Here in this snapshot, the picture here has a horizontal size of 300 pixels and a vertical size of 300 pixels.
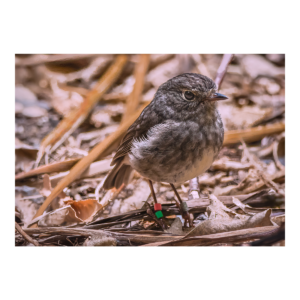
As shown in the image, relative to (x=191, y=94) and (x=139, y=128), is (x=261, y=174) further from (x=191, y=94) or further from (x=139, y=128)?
(x=139, y=128)

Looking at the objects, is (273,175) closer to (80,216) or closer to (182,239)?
(182,239)

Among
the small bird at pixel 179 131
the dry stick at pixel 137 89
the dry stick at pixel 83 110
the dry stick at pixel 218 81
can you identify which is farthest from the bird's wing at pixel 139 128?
the dry stick at pixel 218 81

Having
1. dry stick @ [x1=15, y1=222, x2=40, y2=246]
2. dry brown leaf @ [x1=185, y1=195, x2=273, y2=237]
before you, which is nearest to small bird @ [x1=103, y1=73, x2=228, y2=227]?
dry brown leaf @ [x1=185, y1=195, x2=273, y2=237]

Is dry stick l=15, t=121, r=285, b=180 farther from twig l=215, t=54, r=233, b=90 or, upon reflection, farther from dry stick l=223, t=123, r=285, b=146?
twig l=215, t=54, r=233, b=90

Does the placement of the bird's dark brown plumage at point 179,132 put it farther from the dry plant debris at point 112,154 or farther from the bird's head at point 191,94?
the dry plant debris at point 112,154

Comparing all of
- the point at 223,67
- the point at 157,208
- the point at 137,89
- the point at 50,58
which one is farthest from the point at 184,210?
the point at 50,58

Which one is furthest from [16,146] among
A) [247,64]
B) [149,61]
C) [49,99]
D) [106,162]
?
[247,64]

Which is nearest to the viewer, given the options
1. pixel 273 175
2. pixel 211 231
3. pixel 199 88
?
pixel 199 88
